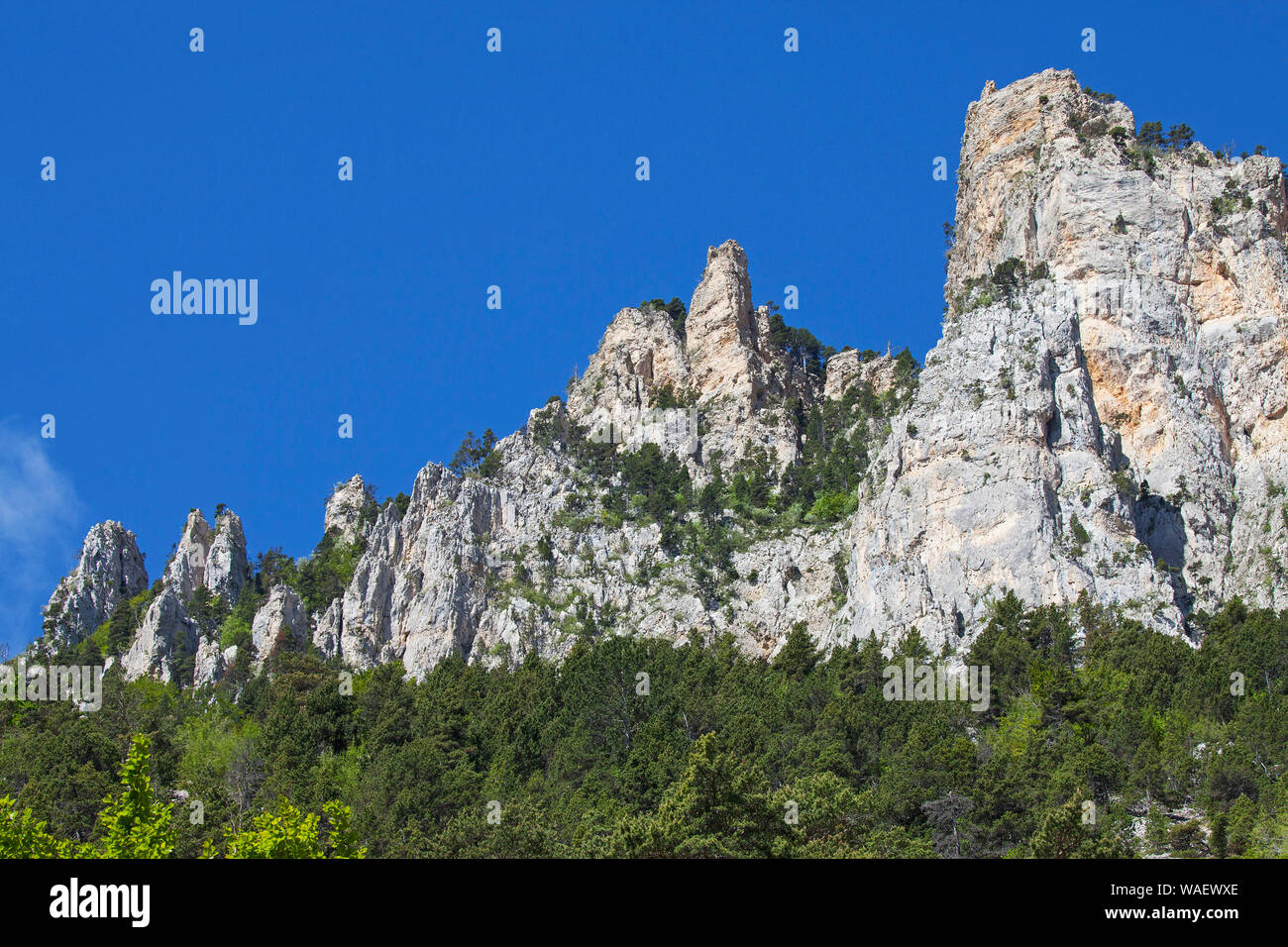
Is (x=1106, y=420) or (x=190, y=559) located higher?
(x=1106, y=420)

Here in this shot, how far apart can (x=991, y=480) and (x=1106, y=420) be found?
36.9ft

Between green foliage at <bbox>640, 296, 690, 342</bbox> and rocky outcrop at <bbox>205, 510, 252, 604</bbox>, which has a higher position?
green foliage at <bbox>640, 296, 690, 342</bbox>

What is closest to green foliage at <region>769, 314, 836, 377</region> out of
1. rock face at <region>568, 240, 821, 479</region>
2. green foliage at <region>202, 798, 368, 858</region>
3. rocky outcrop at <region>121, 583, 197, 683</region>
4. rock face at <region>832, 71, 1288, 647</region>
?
rock face at <region>568, 240, 821, 479</region>

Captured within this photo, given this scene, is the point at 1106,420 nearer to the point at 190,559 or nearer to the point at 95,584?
the point at 190,559

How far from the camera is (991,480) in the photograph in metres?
84.6

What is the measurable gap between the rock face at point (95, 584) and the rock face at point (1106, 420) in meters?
65.1

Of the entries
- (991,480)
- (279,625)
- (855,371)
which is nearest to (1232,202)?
(991,480)

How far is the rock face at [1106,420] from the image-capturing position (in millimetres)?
80312

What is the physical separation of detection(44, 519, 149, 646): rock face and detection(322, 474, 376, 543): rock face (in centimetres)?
1759

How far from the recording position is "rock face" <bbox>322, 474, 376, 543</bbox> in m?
127

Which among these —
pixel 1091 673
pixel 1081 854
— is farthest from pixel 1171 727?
pixel 1081 854

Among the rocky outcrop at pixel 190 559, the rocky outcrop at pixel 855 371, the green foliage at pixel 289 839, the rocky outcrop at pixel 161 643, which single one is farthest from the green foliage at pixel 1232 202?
the rocky outcrop at pixel 190 559

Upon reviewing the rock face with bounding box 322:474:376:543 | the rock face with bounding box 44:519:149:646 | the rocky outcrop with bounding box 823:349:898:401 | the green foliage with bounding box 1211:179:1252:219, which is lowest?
the rock face with bounding box 44:519:149:646

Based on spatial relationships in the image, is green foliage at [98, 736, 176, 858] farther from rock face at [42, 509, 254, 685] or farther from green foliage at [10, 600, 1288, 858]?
rock face at [42, 509, 254, 685]
